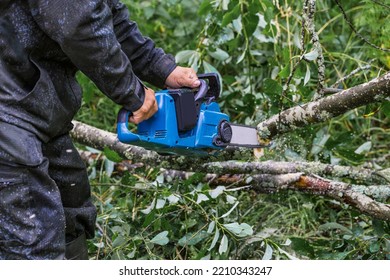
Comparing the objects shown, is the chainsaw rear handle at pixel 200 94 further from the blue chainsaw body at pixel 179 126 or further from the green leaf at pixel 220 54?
the green leaf at pixel 220 54

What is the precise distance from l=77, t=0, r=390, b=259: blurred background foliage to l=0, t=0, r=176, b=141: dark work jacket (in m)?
0.67

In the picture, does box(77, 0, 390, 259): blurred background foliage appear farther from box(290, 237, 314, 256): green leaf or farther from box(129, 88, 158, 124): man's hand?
box(129, 88, 158, 124): man's hand

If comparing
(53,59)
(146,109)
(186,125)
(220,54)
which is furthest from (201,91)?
(220,54)

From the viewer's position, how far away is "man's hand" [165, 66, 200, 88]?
99.3 inches

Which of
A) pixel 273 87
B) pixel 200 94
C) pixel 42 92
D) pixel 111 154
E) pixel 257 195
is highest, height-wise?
pixel 42 92

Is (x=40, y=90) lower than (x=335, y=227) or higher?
higher

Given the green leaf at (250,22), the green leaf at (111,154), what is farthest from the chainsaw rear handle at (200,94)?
the green leaf at (250,22)

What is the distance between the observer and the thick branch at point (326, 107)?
2.31m

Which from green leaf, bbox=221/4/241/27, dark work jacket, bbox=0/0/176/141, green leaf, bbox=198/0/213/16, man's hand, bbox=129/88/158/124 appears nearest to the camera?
dark work jacket, bbox=0/0/176/141

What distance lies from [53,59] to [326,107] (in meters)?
0.97

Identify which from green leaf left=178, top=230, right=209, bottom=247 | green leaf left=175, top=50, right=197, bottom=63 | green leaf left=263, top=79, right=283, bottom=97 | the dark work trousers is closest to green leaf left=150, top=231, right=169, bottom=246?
green leaf left=178, top=230, right=209, bottom=247

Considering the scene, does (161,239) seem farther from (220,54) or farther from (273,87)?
(220,54)

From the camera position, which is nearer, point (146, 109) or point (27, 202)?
point (27, 202)

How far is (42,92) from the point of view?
2.17 meters
